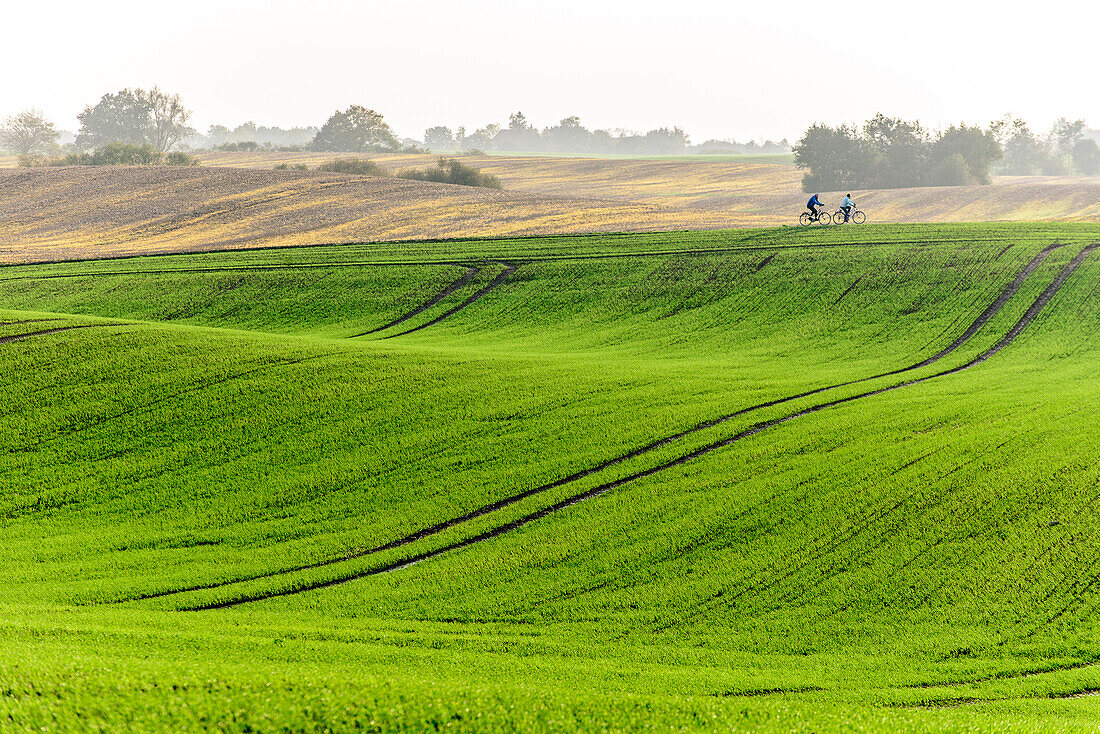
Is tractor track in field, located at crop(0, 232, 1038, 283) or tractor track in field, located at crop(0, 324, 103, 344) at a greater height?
tractor track in field, located at crop(0, 232, 1038, 283)

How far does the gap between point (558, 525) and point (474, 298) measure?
23.2 metres

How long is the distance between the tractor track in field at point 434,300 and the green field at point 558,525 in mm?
1083

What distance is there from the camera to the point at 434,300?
128 feet

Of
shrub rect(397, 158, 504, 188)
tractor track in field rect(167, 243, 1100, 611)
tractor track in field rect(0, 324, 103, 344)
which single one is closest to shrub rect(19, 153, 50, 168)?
shrub rect(397, 158, 504, 188)

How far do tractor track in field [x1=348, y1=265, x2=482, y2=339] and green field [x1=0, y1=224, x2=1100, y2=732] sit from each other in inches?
42.6

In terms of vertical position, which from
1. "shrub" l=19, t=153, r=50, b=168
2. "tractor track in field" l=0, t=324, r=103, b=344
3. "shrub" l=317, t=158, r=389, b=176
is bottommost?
"tractor track in field" l=0, t=324, r=103, b=344

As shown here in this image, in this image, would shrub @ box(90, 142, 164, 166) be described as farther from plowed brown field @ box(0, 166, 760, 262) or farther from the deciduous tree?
the deciduous tree

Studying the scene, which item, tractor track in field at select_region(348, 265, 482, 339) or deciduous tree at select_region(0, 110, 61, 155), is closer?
tractor track in field at select_region(348, 265, 482, 339)

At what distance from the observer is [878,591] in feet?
47.3

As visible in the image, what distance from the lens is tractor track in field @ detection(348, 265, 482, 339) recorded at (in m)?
35.0

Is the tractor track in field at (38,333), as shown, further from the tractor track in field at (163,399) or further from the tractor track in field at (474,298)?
the tractor track in field at (474,298)

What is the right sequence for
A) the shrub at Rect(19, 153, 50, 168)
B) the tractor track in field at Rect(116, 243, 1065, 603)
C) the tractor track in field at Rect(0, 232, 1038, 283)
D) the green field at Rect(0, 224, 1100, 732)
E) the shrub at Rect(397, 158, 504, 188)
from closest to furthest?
1. the green field at Rect(0, 224, 1100, 732)
2. the tractor track in field at Rect(116, 243, 1065, 603)
3. the tractor track in field at Rect(0, 232, 1038, 283)
4. the shrub at Rect(397, 158, 504, 188)
5. the shrub at Rect(19, 153, 50, 168)

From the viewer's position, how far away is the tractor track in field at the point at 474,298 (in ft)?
114

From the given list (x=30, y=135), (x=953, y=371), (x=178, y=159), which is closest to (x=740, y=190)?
(x=178, y=159)
